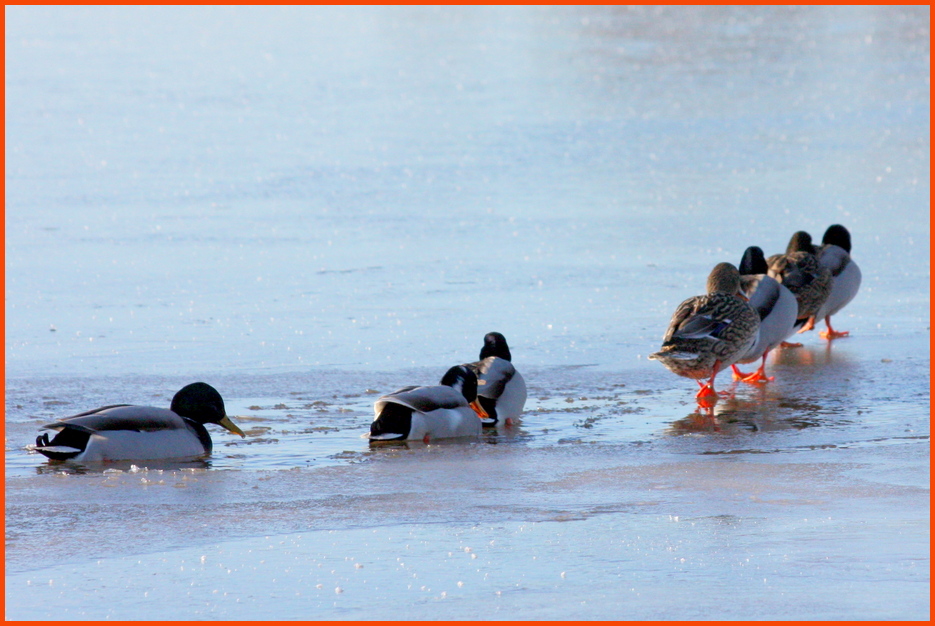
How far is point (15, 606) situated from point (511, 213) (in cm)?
805

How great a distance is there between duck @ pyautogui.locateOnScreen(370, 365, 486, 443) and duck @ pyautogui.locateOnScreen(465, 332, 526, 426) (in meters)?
0.04

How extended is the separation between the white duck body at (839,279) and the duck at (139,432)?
395 centimetres

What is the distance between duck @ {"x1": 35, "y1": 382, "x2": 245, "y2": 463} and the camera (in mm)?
5633

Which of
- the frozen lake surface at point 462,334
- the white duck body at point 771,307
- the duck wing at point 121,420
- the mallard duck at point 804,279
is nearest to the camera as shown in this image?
the frozen lake surface at point 462,334

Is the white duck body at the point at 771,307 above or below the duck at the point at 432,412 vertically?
above

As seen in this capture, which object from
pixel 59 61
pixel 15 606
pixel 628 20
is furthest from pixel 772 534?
pixel 628 20

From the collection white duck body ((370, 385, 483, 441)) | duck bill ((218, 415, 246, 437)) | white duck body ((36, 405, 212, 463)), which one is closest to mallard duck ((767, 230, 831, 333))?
white duck body ((370, 385, 483, 441))

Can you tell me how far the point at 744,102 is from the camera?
56.7 ft

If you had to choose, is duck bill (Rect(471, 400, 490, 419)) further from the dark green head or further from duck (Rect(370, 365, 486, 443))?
the dark green head

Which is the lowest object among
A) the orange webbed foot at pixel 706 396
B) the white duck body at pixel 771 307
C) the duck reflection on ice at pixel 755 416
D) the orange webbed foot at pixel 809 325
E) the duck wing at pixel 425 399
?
the duck reflection on ice at pixel 755 416

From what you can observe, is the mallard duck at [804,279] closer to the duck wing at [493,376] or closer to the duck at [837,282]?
the duck at [837,282]

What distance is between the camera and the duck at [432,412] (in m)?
5.92

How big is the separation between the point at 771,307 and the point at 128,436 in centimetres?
361

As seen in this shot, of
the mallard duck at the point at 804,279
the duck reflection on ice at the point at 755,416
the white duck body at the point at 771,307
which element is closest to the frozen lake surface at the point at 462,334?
the duck reflection on ice at the point at 755,416
